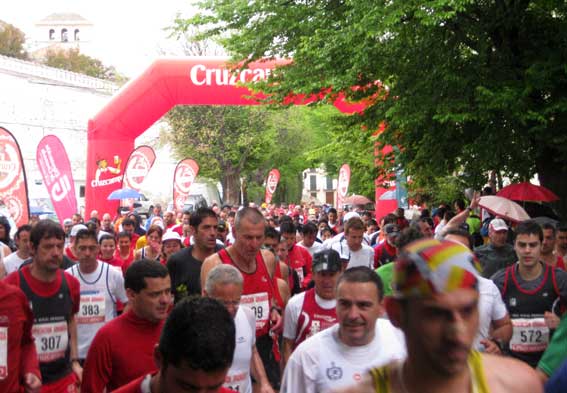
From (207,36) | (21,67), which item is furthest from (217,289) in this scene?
(21,67)

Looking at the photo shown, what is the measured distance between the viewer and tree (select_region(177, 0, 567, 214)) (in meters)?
13.4

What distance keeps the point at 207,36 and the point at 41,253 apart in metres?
13.0

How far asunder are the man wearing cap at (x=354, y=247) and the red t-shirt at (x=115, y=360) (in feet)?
18.6

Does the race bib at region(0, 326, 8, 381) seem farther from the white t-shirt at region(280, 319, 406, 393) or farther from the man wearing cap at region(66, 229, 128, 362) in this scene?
the man wearing cap at region(66, 229, 128, 362)

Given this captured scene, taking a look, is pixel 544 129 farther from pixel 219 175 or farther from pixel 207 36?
pixel 219 175

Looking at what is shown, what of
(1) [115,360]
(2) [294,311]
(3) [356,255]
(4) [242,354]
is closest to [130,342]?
(1) [115,360]

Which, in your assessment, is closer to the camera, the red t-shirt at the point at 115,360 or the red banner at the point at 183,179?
the red t-shirt at the point at 115,360

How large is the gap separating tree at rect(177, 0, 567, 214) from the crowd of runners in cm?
466

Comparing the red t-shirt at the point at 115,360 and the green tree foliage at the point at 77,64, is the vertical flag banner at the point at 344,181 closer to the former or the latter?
the red t-shirt at the point at 115,360

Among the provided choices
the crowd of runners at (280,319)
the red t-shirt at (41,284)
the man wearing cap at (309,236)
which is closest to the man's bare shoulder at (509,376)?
the crowd of runners at (280,319)

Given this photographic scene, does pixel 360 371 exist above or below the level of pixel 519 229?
below

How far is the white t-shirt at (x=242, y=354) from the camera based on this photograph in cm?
539

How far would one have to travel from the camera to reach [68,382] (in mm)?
6227

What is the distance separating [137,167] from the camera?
22859mm
